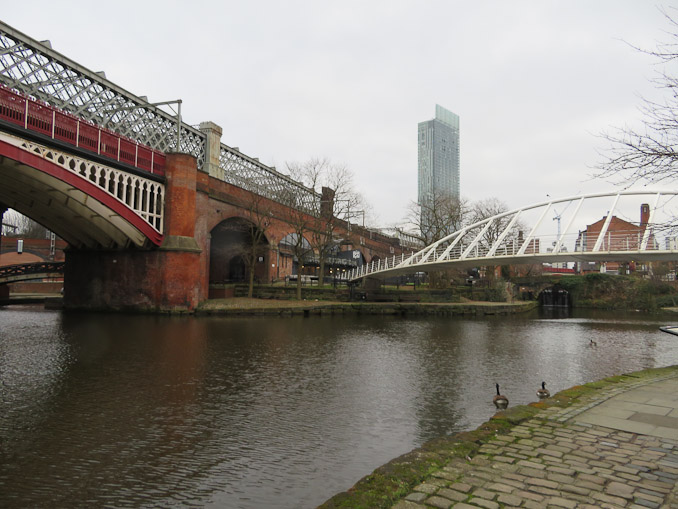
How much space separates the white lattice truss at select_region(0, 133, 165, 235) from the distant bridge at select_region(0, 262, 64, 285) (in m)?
Answer: 14.8

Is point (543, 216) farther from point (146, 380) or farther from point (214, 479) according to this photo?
point (214, 479)

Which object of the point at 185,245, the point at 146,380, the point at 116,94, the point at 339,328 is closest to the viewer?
the point at 146,380

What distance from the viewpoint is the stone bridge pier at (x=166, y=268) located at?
2877 cm

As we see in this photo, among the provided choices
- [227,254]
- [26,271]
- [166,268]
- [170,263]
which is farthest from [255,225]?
[26,271]

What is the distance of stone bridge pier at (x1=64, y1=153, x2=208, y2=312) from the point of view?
94.4 feet

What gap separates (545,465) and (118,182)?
27516mm

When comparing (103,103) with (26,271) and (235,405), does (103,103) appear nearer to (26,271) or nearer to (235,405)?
(26,271)

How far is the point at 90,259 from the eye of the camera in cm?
3166

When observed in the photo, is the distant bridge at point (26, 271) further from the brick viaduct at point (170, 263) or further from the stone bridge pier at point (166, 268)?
the stone bridge pier at point (166, 268)

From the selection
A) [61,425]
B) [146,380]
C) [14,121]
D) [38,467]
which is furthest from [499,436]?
[14,121]

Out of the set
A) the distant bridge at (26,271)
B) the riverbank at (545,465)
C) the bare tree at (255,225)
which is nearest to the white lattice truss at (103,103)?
the bare tree at (255,225)

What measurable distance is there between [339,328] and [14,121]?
1807 centimetres

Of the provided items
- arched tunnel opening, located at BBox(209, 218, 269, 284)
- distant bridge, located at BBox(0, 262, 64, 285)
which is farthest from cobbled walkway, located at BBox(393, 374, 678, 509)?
distant bridge, located at BBox(0, 262, 64, 285)

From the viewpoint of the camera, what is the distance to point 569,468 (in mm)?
4418
